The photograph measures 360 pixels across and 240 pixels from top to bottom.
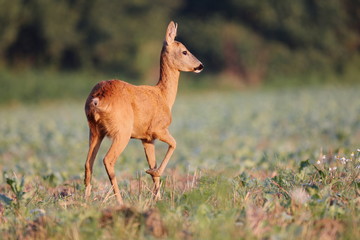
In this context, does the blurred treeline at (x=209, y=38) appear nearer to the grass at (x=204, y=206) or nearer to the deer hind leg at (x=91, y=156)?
the grass at (x=204, y=206)

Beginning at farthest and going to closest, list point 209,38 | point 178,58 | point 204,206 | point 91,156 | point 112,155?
point 209,38
point 178,58
point 91,156
point 112,155
point 204,206

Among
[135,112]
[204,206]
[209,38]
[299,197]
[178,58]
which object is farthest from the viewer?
[209,38]

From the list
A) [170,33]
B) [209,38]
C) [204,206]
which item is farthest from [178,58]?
[209,38]

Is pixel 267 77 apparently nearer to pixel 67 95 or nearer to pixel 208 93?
pixel 208 93

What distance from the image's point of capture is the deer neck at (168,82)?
719 centimetres

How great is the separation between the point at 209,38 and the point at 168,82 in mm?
38579

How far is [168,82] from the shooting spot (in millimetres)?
7266

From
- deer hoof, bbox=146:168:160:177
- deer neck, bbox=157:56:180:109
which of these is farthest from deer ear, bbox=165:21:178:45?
deer hoof, bbox=146:168:160:177

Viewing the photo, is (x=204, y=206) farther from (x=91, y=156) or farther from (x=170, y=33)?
(x=170, y=33)

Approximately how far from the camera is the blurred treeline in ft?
129

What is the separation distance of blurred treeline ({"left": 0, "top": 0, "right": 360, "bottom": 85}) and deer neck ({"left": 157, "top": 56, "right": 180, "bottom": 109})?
103 feet

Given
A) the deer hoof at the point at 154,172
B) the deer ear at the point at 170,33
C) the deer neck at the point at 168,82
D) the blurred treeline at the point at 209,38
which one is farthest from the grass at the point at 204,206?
the blurred treeline at the point at 209,38

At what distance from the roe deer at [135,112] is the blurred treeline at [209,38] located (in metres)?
→ 31.3

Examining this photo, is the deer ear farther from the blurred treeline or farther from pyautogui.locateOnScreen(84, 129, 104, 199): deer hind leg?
the blurred treeline
